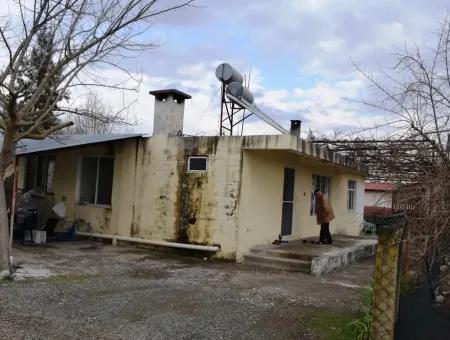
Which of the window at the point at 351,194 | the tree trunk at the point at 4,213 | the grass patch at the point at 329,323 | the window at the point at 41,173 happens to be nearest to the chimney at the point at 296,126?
the window at the point at 351,194

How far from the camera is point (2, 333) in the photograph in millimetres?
5375

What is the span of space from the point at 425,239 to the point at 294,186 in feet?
29.8

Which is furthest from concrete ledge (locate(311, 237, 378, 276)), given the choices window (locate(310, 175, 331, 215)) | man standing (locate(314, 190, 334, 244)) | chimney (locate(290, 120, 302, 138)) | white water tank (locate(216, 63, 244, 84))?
white water tank (locate(216, 63, 244, 84))

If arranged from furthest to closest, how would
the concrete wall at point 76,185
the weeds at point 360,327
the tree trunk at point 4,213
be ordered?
the concrete wall at point 76,185 → the tree trunk at point 4,213 → the weeds at point 360,327

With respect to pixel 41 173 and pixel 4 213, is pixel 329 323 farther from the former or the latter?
pixel 41 173

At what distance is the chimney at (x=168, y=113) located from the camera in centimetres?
1243

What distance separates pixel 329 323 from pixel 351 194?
526 inches

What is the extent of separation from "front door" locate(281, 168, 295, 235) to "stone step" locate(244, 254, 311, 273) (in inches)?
91.8

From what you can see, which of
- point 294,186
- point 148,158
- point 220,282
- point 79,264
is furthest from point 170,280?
point 294,186

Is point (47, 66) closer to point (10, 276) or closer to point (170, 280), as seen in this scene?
point (10, 276)

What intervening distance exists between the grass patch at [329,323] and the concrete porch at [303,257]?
3072mm

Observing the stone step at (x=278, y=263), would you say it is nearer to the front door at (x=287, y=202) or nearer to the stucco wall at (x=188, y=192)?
the stucco wall at (x=188, y=192)

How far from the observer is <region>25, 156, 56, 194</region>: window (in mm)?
14438

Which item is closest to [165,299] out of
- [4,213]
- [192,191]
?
A: [4,213]
